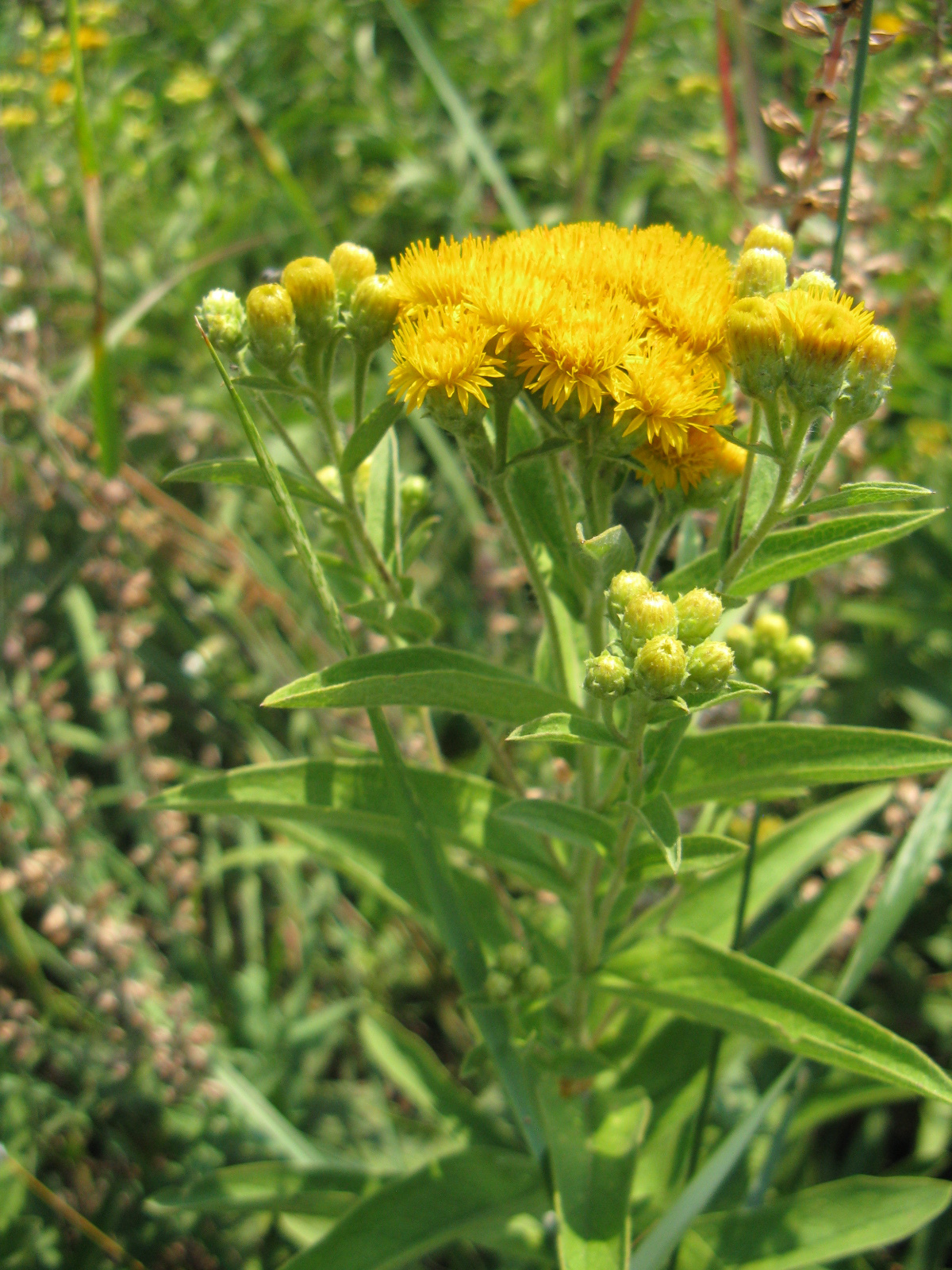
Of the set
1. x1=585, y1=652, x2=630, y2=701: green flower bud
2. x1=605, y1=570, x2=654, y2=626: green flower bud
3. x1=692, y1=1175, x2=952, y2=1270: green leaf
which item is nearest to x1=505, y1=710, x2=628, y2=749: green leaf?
x1=585, y1=652, x2=630, y2=701: green flower bud

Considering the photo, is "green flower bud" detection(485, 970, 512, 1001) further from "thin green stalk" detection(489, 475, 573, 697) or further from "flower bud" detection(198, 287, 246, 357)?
"flower bud" detection(198, 287, 246, 357)

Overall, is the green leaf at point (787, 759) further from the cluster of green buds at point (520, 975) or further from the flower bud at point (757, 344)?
the flower bud at point (757, 344)

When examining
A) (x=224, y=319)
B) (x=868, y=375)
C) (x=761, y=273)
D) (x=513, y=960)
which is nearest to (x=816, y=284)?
(x=761, y=273)

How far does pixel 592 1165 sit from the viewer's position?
1707 millimetres

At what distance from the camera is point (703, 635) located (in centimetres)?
132

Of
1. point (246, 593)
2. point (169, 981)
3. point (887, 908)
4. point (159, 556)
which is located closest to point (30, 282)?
point (159, 556)

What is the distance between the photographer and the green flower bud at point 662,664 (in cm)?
124

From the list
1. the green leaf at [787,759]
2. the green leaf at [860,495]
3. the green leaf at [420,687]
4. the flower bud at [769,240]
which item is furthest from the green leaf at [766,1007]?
the flower bud at [769,240]

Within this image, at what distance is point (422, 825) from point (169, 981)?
1.38 metres

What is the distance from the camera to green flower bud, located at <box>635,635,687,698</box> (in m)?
1.24

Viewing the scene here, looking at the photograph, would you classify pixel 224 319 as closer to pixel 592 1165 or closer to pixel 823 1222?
pixel 592 1165

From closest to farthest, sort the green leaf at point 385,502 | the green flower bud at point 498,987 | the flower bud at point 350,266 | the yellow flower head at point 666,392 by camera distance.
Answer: the yellow flower head at point 666,392, the flower bud at point 350,266, the green flower bud at point 498,987, the green leaf at point 385,502

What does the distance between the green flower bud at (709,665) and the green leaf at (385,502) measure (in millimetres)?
669

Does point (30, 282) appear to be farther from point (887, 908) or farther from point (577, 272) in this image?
point (887, 908)
